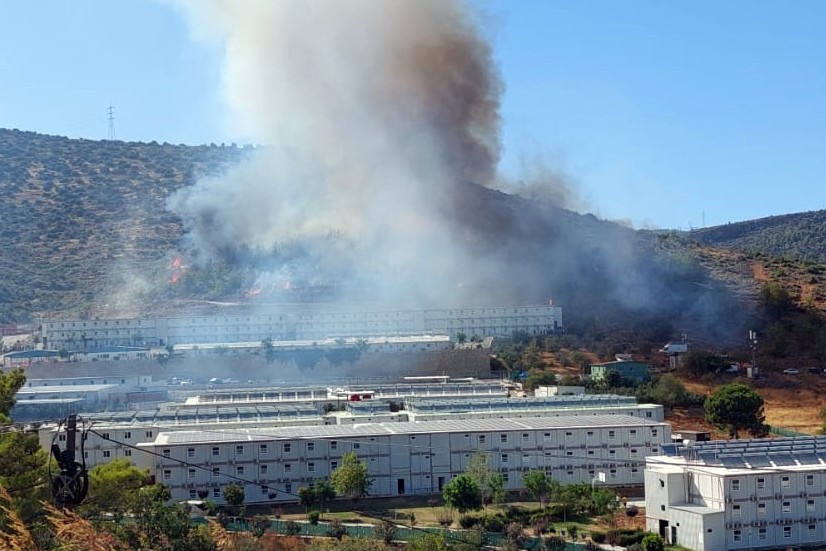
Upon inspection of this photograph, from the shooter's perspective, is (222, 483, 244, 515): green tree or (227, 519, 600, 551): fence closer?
(227, 519, 600, 551): fence

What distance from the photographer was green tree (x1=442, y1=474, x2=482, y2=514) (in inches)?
1085

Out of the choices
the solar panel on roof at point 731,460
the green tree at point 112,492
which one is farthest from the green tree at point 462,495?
the green tree at point 112,492

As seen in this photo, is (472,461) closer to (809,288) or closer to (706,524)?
(706,524)

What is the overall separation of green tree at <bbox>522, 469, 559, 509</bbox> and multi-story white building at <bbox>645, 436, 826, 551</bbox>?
3.13 m

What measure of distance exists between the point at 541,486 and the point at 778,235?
97180mm

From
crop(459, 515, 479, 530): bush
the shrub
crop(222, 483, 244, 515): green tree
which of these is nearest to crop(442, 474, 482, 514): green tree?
crop(459, 515, 479, 530): bush

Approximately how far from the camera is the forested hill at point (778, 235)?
111 m

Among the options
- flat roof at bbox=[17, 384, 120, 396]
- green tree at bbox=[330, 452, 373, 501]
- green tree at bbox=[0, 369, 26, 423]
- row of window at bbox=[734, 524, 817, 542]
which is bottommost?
row of window at bbox=[734, 524, 817, 542]

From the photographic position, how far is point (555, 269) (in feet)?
252

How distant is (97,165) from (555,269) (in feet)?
187

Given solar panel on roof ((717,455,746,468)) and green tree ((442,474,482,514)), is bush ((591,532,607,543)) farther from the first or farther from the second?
solar panel on roof ((717,455,746,468))

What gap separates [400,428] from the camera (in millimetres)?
33250

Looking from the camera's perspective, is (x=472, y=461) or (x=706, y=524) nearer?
(x=706, y=524)

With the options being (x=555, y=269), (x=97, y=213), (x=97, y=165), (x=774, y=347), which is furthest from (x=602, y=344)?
(x=97, y=165)
